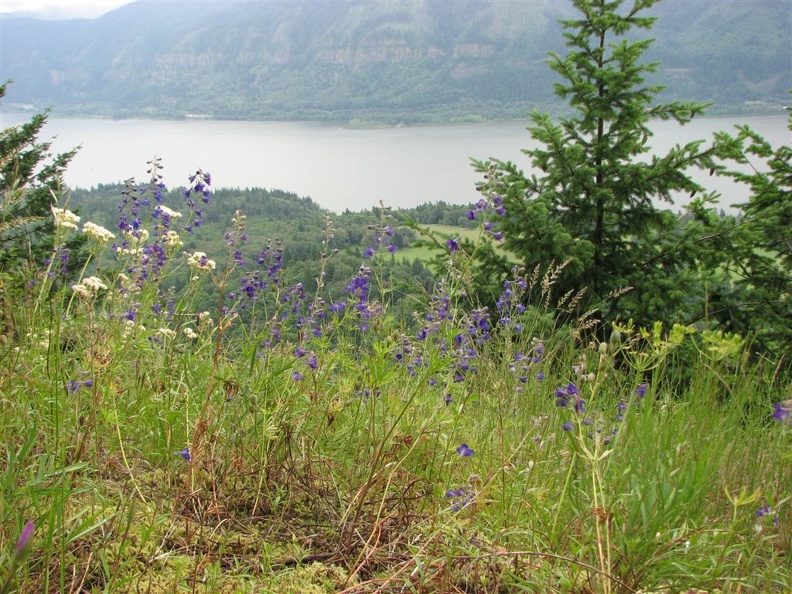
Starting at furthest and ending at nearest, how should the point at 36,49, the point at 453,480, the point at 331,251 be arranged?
the point at 36,49, the point at 331,251, the point at 453,480

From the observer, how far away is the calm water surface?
1724 inches

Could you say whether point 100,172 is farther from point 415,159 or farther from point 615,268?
point 615,268

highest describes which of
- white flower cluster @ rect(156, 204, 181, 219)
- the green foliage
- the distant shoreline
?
the distant shoreline

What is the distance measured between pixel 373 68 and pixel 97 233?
19071cm

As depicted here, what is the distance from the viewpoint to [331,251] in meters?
2.77

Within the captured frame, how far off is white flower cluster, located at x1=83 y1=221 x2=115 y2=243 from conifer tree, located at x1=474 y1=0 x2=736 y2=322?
16.6 ft

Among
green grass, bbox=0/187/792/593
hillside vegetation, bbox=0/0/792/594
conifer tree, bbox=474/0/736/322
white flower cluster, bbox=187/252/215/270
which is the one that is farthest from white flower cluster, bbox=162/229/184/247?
conifer tree, bbox=474/0/736/322

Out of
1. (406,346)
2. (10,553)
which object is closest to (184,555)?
(10,553)

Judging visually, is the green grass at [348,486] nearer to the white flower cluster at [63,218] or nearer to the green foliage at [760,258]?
the white flower cluster at [63,218]

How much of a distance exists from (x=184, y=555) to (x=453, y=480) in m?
0.90

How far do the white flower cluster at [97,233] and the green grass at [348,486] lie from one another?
30 cm

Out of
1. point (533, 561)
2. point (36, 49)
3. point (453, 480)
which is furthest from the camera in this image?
point (36, 49)

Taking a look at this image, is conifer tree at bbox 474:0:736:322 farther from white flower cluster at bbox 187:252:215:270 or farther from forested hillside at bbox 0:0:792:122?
forested hillside at bbox 0:0:792:122

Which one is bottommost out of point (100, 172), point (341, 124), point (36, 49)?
point (100, 172)
